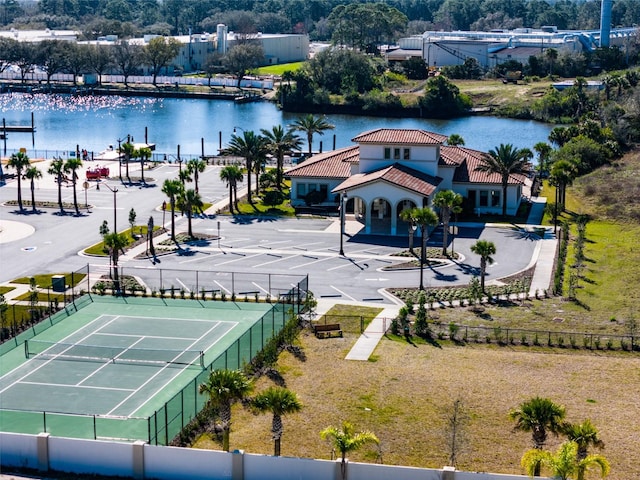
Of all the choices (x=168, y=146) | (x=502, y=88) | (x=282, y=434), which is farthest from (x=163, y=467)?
(x=502, y=88)

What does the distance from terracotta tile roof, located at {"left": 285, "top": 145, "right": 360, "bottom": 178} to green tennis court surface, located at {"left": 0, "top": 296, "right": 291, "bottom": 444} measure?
3069 centimetres

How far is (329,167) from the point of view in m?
98.2

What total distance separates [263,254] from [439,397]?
3109cm

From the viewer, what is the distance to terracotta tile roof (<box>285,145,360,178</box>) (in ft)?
317

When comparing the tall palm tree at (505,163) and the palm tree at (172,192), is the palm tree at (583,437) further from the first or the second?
the tall palm tree at (505,163)

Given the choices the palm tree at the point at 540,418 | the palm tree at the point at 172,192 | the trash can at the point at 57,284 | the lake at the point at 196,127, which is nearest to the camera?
the palm tree at the point at 540,418

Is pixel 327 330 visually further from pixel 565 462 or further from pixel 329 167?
pixel 329 167

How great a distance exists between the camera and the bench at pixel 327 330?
201 ft

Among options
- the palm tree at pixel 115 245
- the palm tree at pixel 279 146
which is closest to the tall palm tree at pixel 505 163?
the palm tree at pixel 279 146

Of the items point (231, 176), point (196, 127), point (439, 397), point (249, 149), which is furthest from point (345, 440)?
point (196, 127)

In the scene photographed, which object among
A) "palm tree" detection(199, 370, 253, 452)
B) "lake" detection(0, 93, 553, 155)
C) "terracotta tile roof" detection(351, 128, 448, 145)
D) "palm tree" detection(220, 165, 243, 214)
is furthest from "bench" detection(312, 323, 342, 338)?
"lake" detection(0, 93, 553, 155)

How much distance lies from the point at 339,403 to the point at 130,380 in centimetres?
1040

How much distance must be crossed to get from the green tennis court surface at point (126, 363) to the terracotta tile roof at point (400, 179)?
73.3ft

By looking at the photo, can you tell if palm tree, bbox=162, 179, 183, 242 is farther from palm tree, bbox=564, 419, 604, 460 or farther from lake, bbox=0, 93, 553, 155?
lake, bbox=0, 93, 553, 155
